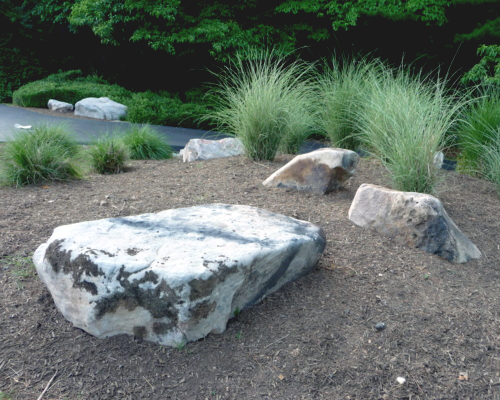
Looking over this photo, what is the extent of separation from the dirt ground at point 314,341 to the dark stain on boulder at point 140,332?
1.3 inches

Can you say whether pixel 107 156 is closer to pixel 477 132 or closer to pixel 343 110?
pixel 343 110

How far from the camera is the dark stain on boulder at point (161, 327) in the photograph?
2.05 metres

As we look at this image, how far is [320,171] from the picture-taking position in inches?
145

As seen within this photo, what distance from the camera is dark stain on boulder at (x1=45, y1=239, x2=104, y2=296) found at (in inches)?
79.5

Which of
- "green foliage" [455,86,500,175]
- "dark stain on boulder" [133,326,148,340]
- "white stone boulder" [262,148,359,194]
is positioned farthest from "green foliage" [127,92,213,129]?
"dark stain on boulder" [133,326,148,340]

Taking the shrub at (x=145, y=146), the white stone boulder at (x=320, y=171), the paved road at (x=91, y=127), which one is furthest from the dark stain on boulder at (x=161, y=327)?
the paved road at (x=91, y=127)

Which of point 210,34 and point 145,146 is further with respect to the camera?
point 210,34

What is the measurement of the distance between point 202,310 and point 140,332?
0.30 meters

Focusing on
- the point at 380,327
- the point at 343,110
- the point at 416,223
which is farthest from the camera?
the point at 343,110

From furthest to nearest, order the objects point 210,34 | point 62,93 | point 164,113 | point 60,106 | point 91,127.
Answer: point 62,93 → point 60,106 → point 210,34 → point 164,113 → point 91,127

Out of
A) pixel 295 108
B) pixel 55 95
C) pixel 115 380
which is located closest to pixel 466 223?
pixel 295 108

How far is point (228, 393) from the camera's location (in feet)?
6.29

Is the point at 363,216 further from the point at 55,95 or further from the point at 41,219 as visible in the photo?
the point at 55,95

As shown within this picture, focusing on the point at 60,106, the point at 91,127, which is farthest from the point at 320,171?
the point at 60,106
